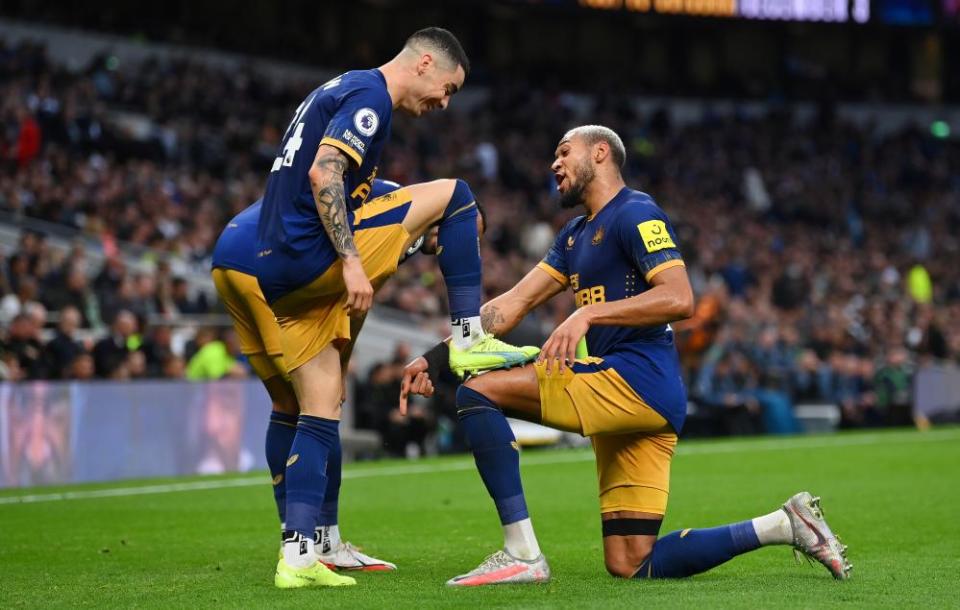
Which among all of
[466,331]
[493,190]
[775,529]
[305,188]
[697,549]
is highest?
[493,190]

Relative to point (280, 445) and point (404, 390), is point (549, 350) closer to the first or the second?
point (404, 390)

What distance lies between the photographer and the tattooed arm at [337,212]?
243 inches

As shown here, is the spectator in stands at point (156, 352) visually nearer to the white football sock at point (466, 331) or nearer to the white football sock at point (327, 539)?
the white football sock at point (327, 539)

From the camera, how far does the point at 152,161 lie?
2275 cm

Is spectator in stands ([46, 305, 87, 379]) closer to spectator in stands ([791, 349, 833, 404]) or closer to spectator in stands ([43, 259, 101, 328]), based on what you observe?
spectator in stands ([43, 259, 101, 328])

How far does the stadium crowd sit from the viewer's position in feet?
55.7

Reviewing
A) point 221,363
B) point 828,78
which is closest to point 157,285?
point 221,363

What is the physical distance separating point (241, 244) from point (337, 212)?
46.7 inches

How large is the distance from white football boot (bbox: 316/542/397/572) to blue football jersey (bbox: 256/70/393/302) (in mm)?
1408

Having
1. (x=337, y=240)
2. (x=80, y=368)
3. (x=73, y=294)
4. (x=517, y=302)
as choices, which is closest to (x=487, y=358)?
(x=517, y=302)

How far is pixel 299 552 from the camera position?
20.8ft

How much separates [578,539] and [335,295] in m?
2.88

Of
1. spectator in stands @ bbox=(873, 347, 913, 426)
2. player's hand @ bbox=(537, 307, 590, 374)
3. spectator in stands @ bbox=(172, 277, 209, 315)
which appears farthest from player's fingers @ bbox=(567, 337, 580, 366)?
spectator in stands @ bbox=(873, 347, 913, 426)

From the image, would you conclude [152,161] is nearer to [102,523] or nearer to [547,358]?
[102,523]
